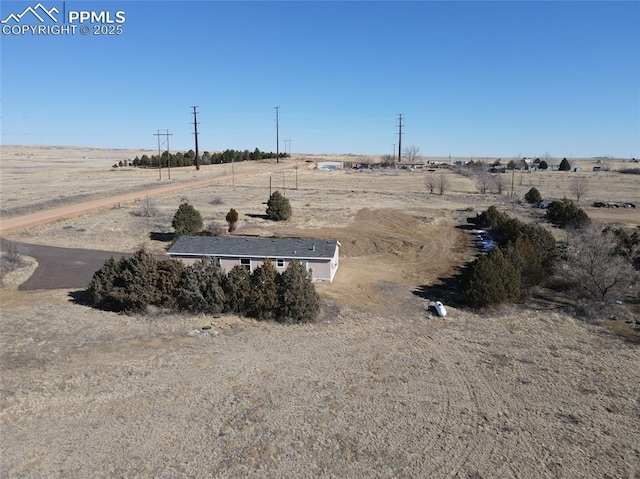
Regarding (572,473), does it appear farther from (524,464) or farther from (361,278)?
(361,278)

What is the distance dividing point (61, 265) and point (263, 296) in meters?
17.1

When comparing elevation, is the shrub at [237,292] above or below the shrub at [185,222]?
below

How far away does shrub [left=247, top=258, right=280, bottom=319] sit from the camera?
73.1 ft

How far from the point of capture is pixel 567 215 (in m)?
46.2

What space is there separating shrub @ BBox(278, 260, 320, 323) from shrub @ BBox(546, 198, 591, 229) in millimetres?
30882

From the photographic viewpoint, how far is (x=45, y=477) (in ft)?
38.0

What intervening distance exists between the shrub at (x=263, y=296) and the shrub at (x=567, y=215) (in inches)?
1263

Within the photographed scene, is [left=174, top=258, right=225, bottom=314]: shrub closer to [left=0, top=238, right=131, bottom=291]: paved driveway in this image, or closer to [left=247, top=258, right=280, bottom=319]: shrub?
[left=247, top=258, right=280, bottom=319]: shrub

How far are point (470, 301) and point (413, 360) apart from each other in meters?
Result: 7.58

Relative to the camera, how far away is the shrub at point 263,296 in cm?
2228

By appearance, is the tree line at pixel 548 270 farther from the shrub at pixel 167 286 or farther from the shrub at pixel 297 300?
the shrub at pixel 167 286

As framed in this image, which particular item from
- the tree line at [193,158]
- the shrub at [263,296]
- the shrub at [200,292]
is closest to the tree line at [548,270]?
the shrub at [263,296]

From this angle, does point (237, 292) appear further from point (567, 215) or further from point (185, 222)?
point (567, 215)

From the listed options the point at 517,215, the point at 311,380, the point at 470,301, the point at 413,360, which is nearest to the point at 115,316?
the point at 311,380
